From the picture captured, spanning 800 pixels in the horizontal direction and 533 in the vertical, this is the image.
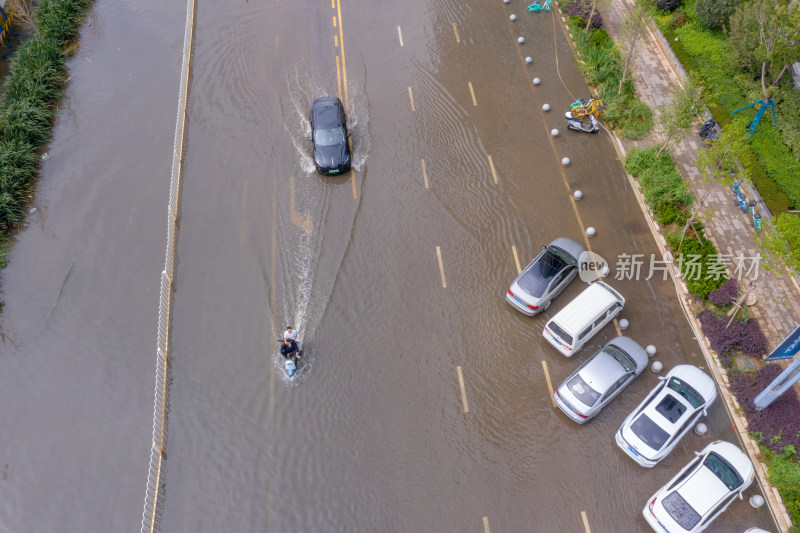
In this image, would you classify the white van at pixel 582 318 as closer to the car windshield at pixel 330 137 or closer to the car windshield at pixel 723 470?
the car windshield at pixel 723 470

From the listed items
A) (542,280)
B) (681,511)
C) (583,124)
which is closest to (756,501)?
(681,511)

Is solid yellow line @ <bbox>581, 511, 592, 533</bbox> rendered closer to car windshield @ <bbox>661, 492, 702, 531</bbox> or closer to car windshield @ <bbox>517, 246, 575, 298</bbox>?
car windshield @ <bbox>661, 492, 702, 531</bbox>

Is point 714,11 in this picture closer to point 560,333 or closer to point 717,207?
point 717,207

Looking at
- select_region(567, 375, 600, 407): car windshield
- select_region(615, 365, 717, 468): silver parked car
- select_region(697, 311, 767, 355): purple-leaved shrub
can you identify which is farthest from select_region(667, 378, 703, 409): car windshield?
select_region(697, 311, 767, 355): purple-leaved shrub

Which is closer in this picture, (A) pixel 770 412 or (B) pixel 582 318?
(A) pixel 770 412

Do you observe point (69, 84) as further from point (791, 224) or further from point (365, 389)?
point (791, 224)

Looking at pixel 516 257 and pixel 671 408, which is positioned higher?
pixel 516 257

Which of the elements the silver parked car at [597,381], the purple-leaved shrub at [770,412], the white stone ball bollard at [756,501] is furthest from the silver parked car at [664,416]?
the white stone ball bollard at [756,501]
